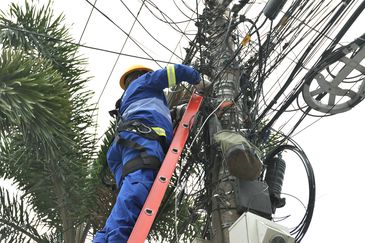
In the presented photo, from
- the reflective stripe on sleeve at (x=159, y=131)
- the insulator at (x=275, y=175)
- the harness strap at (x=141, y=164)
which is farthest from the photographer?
the reflective stripe on sleeve at (x=159, y=131)

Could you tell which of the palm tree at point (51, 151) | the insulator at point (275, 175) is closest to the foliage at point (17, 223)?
the palm tree at point (51, 151)

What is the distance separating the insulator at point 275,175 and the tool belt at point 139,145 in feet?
2.48

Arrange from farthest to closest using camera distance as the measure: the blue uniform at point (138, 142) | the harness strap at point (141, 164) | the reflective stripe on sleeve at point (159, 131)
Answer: the reflective stripe on sleeve at point (159, 131) < the harness strap at point (141, 164) < the blue uniform at point (138, 142)

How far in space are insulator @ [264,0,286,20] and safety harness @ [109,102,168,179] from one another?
112cm

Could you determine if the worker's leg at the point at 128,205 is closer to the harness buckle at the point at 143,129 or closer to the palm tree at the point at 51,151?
the harness buckle at the point at 143,129

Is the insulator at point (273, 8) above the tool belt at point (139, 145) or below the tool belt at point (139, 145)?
above

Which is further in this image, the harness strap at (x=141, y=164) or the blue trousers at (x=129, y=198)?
the harness strap at (x=141, y=164)

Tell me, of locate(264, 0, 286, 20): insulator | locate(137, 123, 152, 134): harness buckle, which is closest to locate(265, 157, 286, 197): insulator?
locate(137, 123, 152, 134): harness buckle

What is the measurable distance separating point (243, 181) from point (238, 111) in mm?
794

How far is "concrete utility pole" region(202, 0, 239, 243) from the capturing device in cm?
380

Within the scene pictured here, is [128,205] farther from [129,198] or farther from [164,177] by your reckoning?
[164,177]

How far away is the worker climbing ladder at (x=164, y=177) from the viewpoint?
3598 mm

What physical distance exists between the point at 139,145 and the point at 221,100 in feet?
2.54

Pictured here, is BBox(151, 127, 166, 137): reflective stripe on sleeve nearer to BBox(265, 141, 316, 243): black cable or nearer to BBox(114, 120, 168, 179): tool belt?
BBox(114, 120, 168, 179): tool belt
